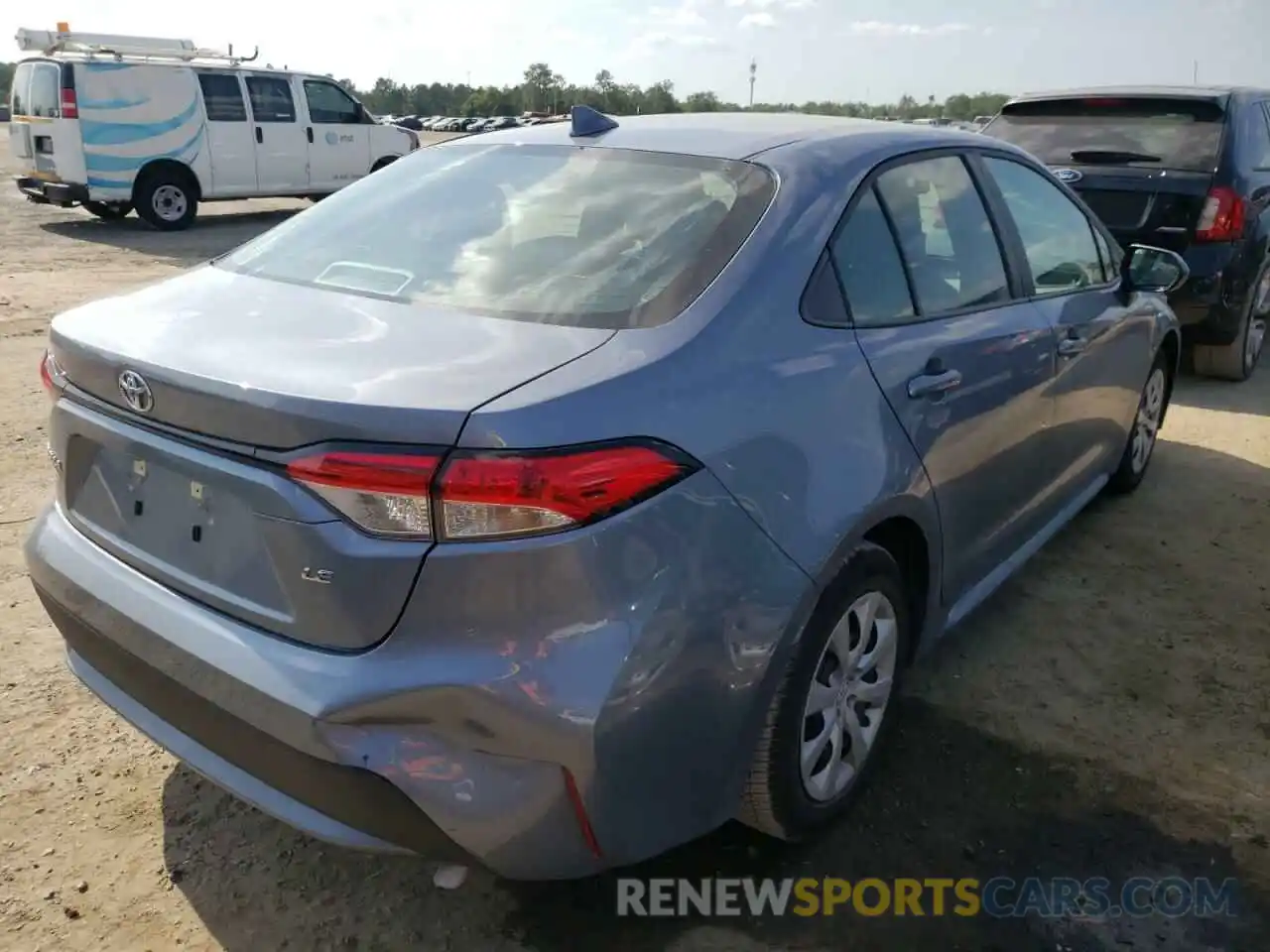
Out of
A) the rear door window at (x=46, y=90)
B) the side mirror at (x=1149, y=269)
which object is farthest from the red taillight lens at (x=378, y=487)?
the rear door window at (x=46, y=90)

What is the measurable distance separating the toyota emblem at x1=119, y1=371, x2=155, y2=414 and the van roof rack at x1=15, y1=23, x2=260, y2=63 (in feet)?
43.1

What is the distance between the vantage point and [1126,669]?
135 inches

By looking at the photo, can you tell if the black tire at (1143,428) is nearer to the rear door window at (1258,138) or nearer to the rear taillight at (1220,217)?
the rear taillight at (1220,217)

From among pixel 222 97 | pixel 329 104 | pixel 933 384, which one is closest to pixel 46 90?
pixel 222 97

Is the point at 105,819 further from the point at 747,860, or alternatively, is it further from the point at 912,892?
the point at 912,892

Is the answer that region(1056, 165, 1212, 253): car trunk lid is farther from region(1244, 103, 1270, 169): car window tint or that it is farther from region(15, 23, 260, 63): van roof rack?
region(15, 23, 260, 63): van roof rack

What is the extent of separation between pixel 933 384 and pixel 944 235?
1.85 feet

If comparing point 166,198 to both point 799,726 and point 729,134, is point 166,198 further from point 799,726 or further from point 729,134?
point 799,726

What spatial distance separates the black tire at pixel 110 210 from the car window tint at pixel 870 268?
13.6 meters

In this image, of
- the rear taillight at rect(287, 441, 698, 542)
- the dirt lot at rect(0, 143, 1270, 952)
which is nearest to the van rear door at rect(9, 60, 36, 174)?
the dirt lot at rect(0, 143, 1270, 952)

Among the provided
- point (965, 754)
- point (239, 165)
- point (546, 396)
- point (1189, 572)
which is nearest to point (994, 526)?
point (965, 754)

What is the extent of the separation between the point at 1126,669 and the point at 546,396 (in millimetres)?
2473

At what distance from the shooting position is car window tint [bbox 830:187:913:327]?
8.16ft

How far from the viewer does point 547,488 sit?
5.79 feet
